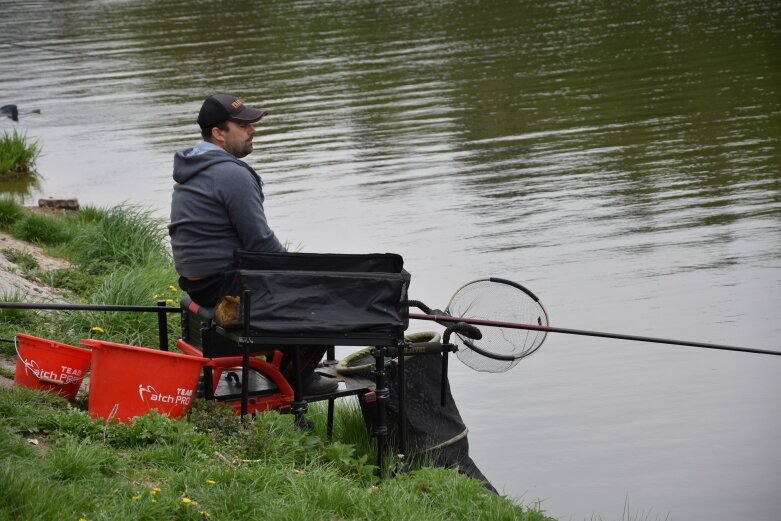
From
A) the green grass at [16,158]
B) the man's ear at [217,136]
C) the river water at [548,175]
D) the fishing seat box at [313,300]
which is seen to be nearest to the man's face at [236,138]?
the man's ear at [217,136]

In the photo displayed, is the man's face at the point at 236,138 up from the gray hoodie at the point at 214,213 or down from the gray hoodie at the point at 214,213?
up

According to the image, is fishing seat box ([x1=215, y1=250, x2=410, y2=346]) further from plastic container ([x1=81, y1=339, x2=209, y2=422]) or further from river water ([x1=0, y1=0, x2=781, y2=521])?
river water ([x1=0, y1=0, x2=781, y2=521])

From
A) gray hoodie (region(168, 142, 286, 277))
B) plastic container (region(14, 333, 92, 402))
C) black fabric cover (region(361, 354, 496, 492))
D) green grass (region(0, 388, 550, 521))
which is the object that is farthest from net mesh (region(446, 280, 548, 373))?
plastic container (region(14, 333, 92, 402))

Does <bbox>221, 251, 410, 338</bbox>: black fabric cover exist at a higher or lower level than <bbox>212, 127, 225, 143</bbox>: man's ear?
lower

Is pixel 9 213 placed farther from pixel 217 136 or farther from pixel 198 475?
Answer: pixel 198 475

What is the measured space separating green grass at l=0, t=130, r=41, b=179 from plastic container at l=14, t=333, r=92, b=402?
878 cm

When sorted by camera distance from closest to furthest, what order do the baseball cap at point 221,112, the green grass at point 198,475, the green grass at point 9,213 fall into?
the green grass at point 198,475 → the baseball cap at point 221,112 → the green grass at point 9,213

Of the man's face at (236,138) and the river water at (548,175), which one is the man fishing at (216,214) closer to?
the man's face at (236,138)

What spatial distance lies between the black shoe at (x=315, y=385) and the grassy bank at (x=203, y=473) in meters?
0.19

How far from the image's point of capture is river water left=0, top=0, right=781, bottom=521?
711cm

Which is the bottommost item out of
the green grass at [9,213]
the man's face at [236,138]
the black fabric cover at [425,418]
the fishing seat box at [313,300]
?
the black fabric cover at [425,418]

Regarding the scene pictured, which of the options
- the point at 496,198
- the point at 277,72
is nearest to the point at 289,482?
the point at 496,198

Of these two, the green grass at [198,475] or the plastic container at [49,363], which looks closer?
the green grass at [198,475]

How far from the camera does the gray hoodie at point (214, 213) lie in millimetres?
5508
